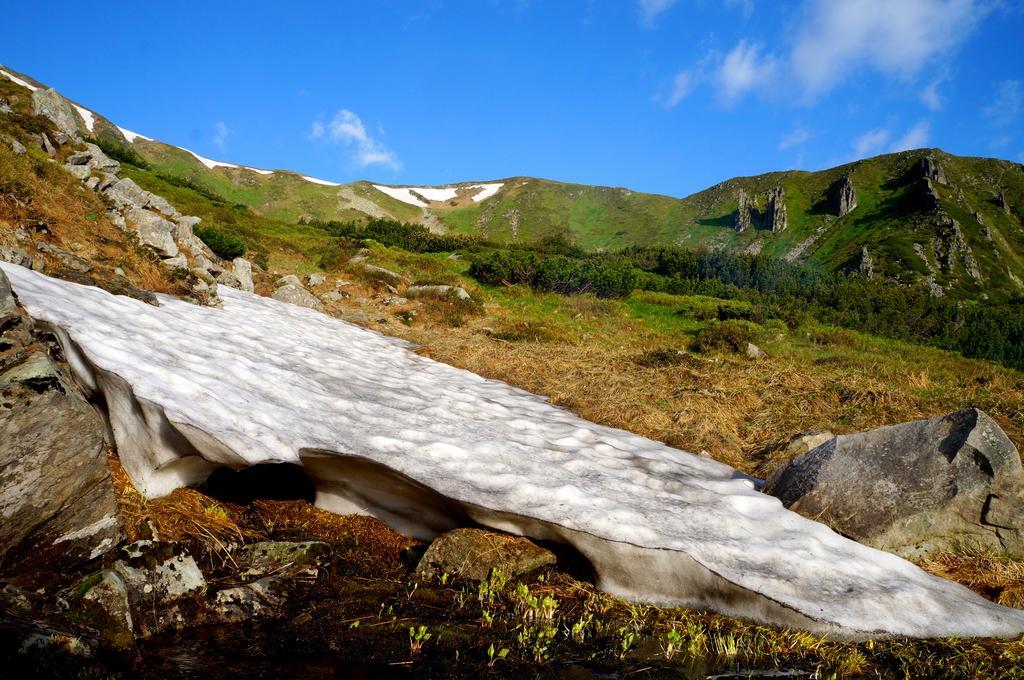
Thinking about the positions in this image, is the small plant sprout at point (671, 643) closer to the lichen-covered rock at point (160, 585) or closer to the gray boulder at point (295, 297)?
the lichen-covered rock at point (160, 585)

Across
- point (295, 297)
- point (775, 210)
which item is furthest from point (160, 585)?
point (775, 210)

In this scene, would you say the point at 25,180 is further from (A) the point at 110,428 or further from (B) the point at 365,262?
(B) the point at 365,262

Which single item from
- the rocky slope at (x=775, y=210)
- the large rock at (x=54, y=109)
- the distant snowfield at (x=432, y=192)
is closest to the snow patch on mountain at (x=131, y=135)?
the rocky slope at (x=775, y=210)

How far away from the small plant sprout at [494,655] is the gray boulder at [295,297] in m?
13.2

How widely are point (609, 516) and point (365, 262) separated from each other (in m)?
20.6

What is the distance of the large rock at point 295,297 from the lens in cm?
1478

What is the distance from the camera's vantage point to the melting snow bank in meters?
3.96

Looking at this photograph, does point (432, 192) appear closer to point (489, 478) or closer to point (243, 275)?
point (243, 275)

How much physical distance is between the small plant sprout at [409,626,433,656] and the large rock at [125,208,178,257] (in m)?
11.3

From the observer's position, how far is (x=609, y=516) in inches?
181

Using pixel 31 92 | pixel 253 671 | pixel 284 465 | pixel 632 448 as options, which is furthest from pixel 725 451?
pixel 31 92

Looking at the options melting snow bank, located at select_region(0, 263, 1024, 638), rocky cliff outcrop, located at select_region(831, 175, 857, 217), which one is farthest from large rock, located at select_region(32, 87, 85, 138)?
rocky cliff outcrop, located at select_region(831, 175, 857, 217)

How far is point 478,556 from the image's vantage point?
4172 millimetres

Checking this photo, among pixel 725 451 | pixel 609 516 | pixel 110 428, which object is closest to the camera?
pixel 110 428
